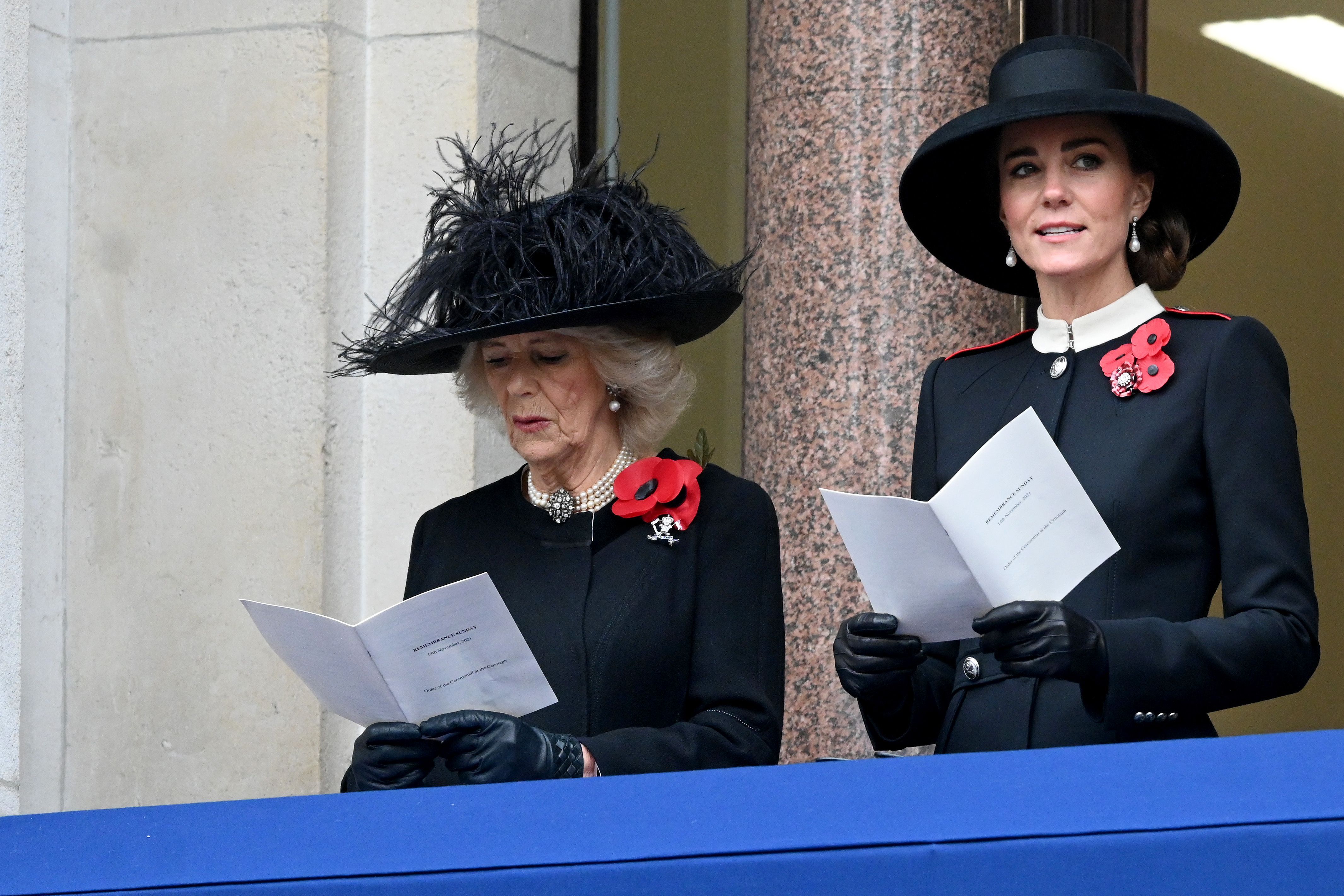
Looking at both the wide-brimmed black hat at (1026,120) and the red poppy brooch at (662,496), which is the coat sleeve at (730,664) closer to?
the red poppy brooch at (662,496)

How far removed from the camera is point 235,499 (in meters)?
4.23

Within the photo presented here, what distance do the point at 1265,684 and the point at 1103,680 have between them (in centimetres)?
23

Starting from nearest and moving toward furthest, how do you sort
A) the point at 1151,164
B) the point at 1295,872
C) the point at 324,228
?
the point at 1295,872 < the point at 1151,164 < the point at 324,228

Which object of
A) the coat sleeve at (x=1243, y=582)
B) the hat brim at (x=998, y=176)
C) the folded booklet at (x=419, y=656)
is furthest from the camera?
the hat brim at (x=998, y=176)

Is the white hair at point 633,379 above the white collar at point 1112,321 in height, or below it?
below

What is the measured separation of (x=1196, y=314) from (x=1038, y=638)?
0.69 meters

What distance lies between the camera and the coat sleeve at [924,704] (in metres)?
2.65

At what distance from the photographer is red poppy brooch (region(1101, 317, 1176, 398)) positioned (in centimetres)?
256

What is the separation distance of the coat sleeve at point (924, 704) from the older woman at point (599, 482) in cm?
22

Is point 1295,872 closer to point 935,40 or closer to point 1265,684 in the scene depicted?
point 1265,684

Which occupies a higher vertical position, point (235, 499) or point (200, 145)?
point (200, 145)

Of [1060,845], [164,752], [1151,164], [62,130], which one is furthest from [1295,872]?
[62,130]

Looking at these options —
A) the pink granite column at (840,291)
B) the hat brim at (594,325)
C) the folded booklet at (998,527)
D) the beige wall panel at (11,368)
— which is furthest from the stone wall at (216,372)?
the folded booklet at (998,527)

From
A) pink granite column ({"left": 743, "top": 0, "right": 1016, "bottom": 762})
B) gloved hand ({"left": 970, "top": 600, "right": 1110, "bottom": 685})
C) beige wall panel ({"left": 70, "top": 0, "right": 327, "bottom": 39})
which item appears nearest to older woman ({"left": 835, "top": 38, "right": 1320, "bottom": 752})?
gloved hand ({"left": 970, "top": 600, "right": 1110, "bottom": 685})
